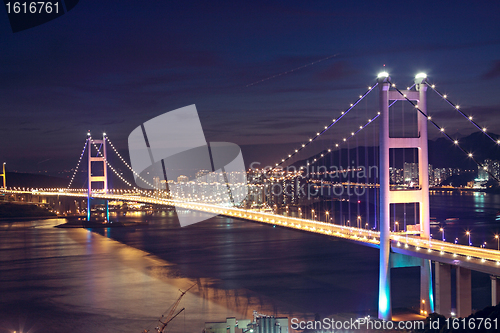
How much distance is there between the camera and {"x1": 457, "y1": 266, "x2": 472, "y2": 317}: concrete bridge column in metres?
6.00

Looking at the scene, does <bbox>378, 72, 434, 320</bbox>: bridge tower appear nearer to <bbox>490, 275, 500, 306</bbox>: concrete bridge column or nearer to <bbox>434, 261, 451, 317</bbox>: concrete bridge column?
<bbox>434, 261, 451, 317</bbox>: concrete bridge column

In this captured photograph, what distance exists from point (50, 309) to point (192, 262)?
525 cm

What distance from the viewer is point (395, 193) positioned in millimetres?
7430

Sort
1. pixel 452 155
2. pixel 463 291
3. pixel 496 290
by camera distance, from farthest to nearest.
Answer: pixel 452 155, pixel 463 291, pixel 496 290

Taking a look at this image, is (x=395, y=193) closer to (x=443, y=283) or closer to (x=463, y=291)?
(x=443, y=283)

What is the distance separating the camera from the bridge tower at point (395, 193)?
6.97 metres

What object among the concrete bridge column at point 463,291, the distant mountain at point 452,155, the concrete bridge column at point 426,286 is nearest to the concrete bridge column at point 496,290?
the concrete bridge column at point 463,291

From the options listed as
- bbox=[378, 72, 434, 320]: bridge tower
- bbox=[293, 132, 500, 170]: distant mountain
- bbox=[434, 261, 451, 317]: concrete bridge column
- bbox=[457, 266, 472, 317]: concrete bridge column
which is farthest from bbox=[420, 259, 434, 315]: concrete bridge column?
bbox=[293, 132, 500, 170]: distant mountain

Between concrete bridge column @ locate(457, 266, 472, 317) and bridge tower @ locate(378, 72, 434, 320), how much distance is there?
769 mm

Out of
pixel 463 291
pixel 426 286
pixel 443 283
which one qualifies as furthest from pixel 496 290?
pixel 426 286

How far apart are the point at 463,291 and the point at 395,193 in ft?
5.96

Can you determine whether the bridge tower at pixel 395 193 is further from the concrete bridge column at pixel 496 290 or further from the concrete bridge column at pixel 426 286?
the concrete bridge column at pixel 496 290

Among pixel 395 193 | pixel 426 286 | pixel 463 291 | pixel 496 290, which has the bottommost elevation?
pixel 426 286

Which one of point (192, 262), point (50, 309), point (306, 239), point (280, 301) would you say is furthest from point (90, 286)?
point (306, 239)
